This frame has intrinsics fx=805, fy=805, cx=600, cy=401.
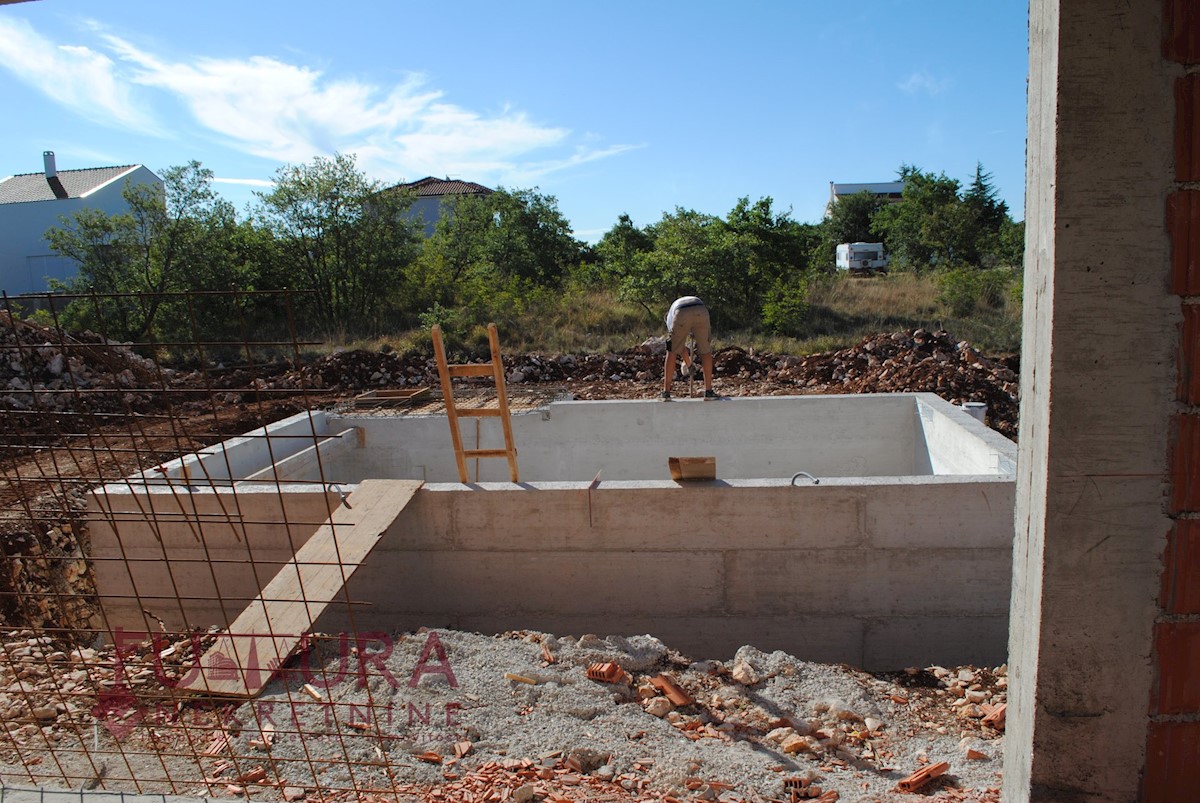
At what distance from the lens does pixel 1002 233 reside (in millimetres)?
30281

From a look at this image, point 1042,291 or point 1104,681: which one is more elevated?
point 1042,291

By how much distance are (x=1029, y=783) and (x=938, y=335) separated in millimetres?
12564

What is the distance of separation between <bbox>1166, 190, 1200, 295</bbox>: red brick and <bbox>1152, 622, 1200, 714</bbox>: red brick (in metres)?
0.77

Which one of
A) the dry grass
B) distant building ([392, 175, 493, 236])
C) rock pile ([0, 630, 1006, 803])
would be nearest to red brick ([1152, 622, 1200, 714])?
rock pile ([0, 630, 1006, 803])

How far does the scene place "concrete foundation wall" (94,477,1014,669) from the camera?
16.9ft

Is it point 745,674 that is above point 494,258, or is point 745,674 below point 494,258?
below

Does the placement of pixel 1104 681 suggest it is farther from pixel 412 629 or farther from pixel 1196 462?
pixel 412 629

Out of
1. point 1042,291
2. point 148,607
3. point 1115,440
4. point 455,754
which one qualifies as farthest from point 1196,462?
point 148,607

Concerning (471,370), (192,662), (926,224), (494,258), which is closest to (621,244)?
(494,258)

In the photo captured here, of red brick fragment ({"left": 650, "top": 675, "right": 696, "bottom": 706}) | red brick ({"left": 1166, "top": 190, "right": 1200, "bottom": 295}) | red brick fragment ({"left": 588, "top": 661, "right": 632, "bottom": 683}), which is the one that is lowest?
red brick fragment ({"left": 650, "top": 675, "right": 696, "bottom": 706})

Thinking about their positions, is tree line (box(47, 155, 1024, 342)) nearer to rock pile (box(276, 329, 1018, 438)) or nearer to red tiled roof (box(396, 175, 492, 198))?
rock pile (box(276, 329, 1018, 438))

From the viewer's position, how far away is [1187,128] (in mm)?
1705

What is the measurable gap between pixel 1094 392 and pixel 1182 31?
768 millimetres

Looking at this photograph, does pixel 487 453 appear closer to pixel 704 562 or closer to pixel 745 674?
pixel 704 562
